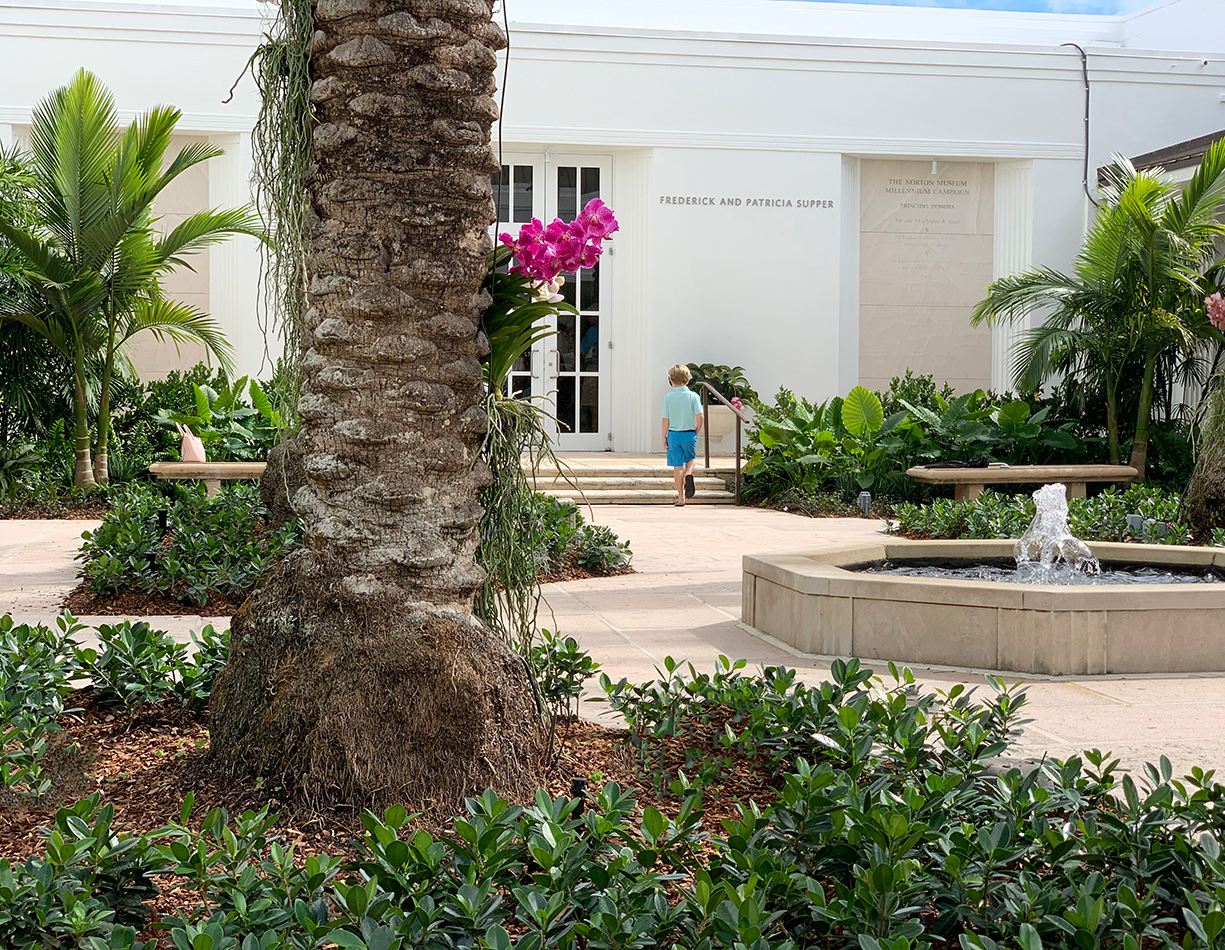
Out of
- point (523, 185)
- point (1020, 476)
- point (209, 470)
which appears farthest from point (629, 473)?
point (209, 470)

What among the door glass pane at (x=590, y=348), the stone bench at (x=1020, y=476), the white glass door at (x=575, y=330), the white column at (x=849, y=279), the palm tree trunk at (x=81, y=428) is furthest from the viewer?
the white column at (x=849, y=279)

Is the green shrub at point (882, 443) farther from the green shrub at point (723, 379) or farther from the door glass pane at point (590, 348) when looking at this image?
the door glass pane at point (590, 348)

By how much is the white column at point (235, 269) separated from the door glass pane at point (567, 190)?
166 inches

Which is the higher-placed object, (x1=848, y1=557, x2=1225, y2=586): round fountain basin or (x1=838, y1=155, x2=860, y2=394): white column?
(x1=838, y1=155, x2=860, y2=394): white column

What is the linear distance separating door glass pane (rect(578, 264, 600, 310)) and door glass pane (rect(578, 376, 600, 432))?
3.51ft

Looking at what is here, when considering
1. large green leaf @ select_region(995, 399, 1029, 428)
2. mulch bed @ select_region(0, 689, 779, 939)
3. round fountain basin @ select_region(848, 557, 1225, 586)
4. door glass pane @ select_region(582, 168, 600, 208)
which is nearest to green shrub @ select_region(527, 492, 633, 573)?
round fountain basin @ select_region(848, 557, 1225, 586)

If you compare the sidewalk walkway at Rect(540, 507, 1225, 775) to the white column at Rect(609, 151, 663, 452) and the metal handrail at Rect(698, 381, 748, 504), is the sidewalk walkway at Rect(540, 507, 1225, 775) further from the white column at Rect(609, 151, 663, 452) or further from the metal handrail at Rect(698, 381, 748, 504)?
the white column at Rect(609, 151, 663, 452)

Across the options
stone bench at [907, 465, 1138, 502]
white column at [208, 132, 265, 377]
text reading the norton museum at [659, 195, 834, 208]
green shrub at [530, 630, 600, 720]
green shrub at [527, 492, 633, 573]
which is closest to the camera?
green shrub at [530, 630, 600, 720]

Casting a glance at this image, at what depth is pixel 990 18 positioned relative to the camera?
20.4 m

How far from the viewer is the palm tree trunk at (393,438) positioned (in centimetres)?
285

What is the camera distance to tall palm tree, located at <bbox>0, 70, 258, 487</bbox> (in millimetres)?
11180

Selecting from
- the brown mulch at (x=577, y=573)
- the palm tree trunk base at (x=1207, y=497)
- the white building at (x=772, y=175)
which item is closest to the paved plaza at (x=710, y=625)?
the brown mulch at (x=577, y=573)

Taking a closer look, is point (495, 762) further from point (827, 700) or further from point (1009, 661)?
point (1009, 661)

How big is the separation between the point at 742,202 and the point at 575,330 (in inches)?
117
